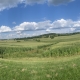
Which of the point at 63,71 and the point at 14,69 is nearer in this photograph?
the point at 63,71

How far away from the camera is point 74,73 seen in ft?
68.6

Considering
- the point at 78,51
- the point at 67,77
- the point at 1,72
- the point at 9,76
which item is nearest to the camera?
the point at 67,77

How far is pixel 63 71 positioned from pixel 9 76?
6.56 meters

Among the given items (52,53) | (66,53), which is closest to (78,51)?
(66,53)

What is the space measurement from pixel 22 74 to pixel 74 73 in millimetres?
6235

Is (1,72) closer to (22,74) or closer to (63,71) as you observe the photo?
(22,74)

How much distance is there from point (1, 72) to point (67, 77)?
856cm

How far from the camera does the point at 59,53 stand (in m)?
51.2

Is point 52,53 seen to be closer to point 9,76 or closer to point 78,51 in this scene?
point 78,51

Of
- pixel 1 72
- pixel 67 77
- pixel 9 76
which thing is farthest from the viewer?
pixel 1 72

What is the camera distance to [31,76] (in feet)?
68.1

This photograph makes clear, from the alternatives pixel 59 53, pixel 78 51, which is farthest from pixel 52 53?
pixel 78 51

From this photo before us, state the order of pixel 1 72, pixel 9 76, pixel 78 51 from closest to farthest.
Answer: pixel 9 76
pixel 1 72
pixel 78 51

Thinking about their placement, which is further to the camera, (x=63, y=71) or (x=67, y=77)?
(x=63, y=71)
